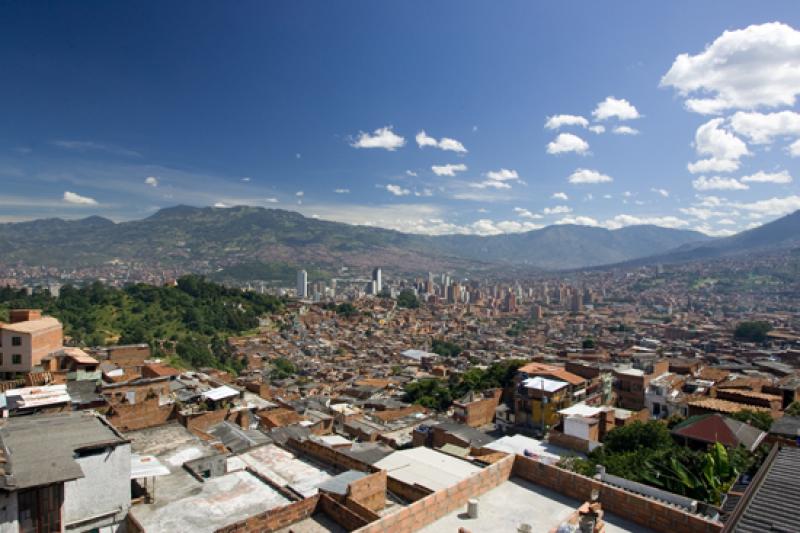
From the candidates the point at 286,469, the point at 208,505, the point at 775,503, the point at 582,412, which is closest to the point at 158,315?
the point at 582,412

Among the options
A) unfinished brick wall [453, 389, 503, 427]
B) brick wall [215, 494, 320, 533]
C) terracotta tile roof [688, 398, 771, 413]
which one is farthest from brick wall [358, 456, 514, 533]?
unfinished brick wall [453, 389, 503, 427]

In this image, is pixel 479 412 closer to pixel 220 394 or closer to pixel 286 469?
pixel 220 394

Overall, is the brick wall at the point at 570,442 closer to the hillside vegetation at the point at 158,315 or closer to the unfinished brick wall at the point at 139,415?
the unfinished brick wall at the point at 139,415

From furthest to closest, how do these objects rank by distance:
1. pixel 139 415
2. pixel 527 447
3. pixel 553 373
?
pixel 553 373 → pixel 527 447 → pixel 139 415

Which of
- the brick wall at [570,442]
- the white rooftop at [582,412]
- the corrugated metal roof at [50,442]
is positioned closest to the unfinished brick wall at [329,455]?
the corrugated metal roof at [50,442]

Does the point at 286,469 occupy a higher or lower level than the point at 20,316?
lower

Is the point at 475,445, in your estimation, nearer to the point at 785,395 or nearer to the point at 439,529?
the point at 439,529
